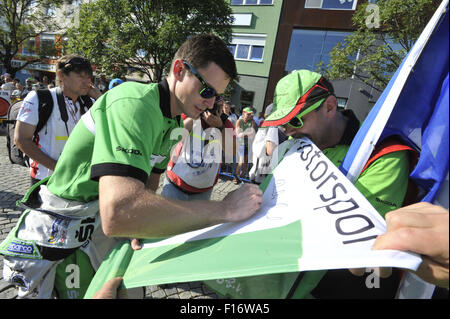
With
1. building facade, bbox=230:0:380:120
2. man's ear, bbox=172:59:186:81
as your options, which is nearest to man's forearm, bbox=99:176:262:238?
man's ear, bbox=172:59:186:81

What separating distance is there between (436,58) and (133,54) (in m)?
15.0

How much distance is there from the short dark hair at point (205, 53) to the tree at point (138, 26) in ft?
40.9

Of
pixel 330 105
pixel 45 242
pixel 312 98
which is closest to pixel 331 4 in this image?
pixel 330 105

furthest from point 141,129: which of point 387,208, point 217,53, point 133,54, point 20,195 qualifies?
point 133,54

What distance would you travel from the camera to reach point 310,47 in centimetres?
1767

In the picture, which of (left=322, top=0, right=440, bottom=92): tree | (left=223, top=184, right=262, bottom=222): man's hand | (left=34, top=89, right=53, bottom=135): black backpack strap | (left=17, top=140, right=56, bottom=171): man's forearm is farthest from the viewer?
(left=322, top=0, right=440, bottom=92): tree

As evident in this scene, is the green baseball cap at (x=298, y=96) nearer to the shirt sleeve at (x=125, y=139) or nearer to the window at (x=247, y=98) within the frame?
the shirt sleeve at (x=125, y=139)

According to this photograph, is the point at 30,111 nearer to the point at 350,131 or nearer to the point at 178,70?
the point at 178,70

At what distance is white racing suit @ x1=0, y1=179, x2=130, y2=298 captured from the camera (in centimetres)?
145

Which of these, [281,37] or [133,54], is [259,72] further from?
[133,54]

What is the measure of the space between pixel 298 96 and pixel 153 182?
1.37m

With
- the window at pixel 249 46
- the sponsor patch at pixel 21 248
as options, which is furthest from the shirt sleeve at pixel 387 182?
the window at pixel 249 46

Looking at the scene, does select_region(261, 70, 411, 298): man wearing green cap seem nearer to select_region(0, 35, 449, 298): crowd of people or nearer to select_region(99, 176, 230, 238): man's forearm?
select_region(0, 35, 449, 298): crowd of people

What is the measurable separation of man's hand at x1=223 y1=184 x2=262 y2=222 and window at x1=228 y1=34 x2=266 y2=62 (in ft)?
64.9
